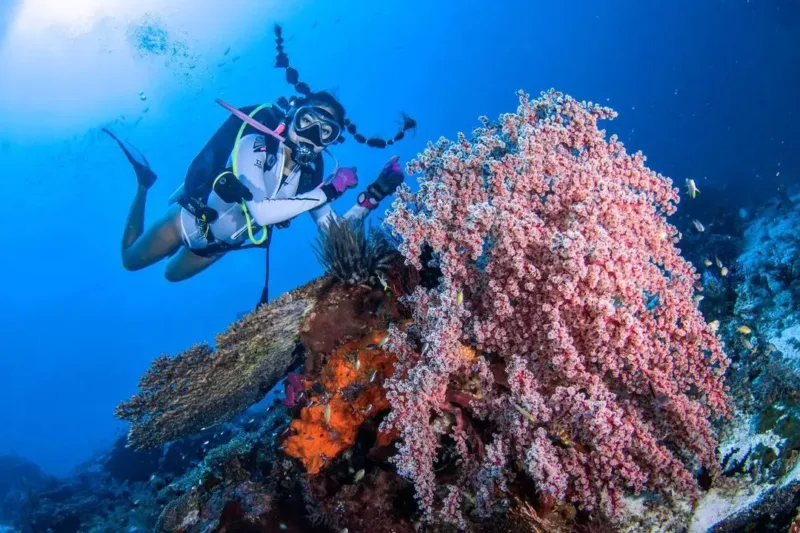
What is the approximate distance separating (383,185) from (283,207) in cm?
189

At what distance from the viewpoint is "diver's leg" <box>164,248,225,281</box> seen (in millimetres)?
10336

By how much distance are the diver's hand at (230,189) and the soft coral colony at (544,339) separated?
3907 mm

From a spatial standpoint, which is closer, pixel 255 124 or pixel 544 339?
pixel 544 339

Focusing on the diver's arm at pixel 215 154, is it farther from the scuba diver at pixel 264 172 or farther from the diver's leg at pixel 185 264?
the diver's leg at pixel 185 264

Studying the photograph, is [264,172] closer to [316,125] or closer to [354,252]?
[316,125]

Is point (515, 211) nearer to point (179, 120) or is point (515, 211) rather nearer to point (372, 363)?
point (372, 363)

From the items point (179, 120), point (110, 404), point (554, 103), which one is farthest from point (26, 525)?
point (179, 120)

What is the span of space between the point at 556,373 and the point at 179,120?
9746 cm

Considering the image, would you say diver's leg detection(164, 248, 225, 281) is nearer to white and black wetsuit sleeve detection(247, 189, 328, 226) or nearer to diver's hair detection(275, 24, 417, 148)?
white and black wetsuit sleeve detection(247, 189, 328, 226)

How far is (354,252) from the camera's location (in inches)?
→ 189

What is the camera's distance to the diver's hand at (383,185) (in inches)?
A: 234

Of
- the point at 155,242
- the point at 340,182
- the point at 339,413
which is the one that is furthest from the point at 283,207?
the point at 155,242

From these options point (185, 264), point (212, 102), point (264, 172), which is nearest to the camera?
point (264, 172)

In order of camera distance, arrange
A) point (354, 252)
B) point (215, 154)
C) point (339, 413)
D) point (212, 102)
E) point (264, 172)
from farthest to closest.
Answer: point (212, 102), point (215, 154), point (264, 172), point (354, 252), point (339, 413)
